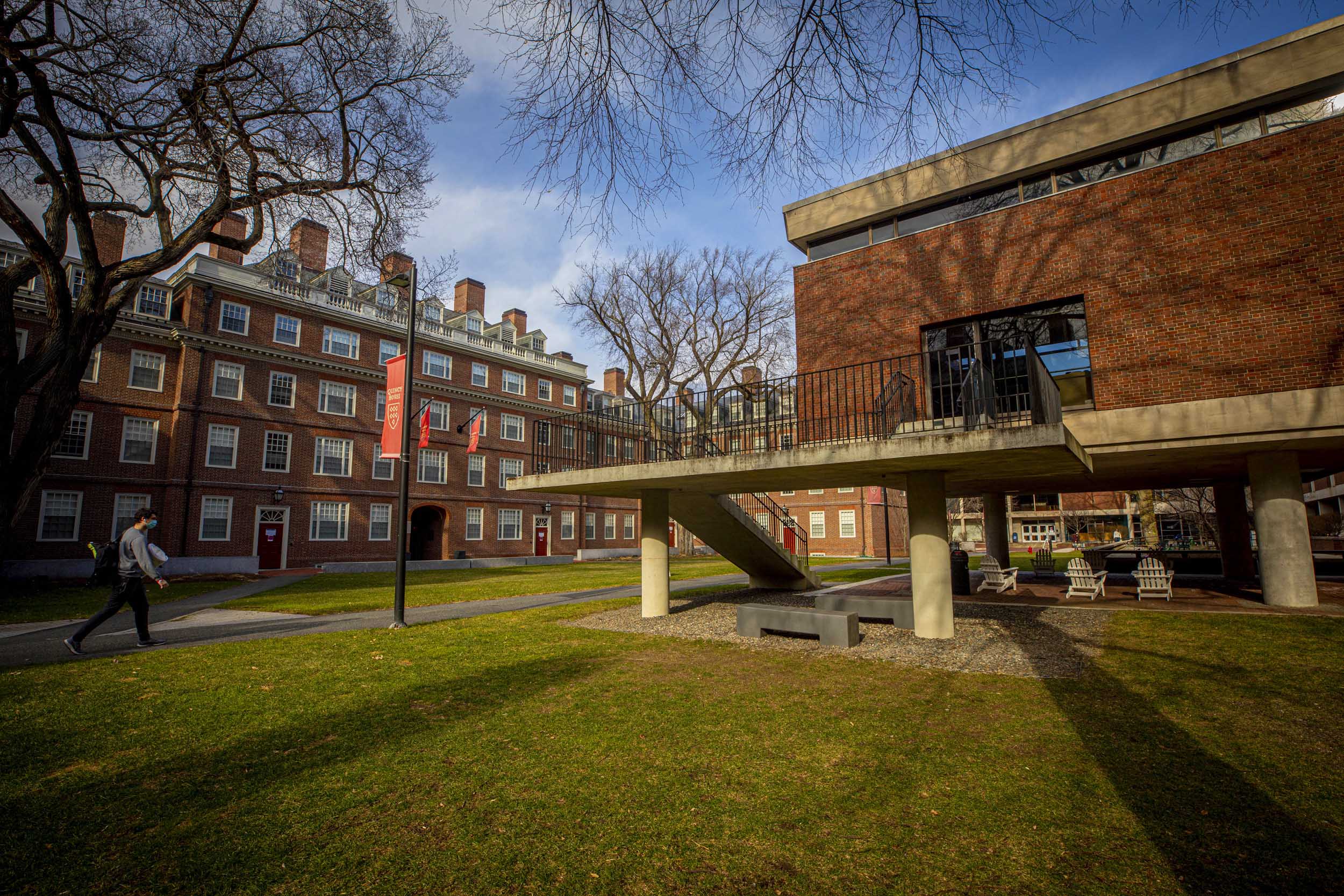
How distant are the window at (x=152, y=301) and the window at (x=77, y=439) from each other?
16.1ft

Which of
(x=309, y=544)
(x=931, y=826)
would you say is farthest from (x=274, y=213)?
(x=309, y=544)

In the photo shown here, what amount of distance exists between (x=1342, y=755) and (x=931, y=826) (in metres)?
3.70

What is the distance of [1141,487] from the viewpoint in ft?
66.6

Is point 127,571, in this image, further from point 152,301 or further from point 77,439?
point 152,301

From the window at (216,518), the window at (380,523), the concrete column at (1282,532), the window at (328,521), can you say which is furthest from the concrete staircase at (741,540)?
the window at (216,518)

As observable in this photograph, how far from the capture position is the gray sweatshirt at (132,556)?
880 centimetres

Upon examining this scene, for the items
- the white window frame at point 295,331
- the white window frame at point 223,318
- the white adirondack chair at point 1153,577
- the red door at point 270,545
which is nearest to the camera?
the white adirondack chair at point 1153,577

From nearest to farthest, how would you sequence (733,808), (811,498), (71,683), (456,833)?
(456,833) < (733,808) < (71,683) < (811,498)

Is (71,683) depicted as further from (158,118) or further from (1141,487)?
(1141,487)

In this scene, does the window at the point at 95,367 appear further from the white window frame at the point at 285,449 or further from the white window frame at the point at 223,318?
the white window frame at the point at 285,449

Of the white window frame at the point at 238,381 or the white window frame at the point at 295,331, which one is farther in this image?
the white window frame at the point at 295,331

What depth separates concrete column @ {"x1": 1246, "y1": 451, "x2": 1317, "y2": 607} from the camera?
38.7ft

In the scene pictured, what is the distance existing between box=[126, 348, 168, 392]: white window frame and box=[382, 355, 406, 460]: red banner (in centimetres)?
2287

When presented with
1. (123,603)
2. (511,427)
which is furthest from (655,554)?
(511,427)
